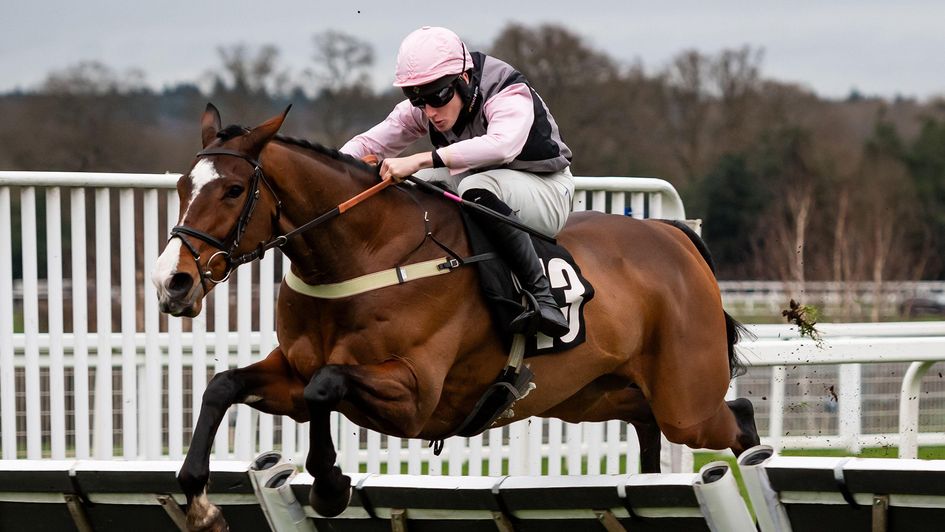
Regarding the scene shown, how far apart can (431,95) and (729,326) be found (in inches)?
75.9

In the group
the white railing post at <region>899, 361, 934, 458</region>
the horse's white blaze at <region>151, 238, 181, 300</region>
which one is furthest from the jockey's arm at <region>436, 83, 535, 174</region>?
the white railing post at <region>899, 361, 934, 458</region>

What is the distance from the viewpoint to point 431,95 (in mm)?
4902

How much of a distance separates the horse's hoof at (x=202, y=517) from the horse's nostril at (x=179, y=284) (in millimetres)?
801

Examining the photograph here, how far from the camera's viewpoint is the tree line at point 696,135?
21406 mm

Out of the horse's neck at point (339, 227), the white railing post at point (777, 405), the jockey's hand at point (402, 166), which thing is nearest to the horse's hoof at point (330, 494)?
the horse's neck at point (339, 227)

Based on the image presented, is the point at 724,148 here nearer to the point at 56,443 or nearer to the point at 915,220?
the point at 915,220

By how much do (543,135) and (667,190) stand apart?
5.20 feet

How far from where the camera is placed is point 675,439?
5.80m

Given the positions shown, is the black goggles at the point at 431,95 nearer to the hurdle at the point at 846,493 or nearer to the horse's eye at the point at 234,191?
the horse's eye at the point at 234,191

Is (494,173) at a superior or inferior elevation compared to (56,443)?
superior

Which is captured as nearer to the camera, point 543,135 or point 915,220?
point 543,135

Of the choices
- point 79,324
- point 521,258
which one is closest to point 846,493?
point 521,258

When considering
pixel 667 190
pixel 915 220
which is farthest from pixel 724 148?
pixel 667 190

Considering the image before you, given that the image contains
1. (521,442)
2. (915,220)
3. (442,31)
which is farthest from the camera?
(915,220)
